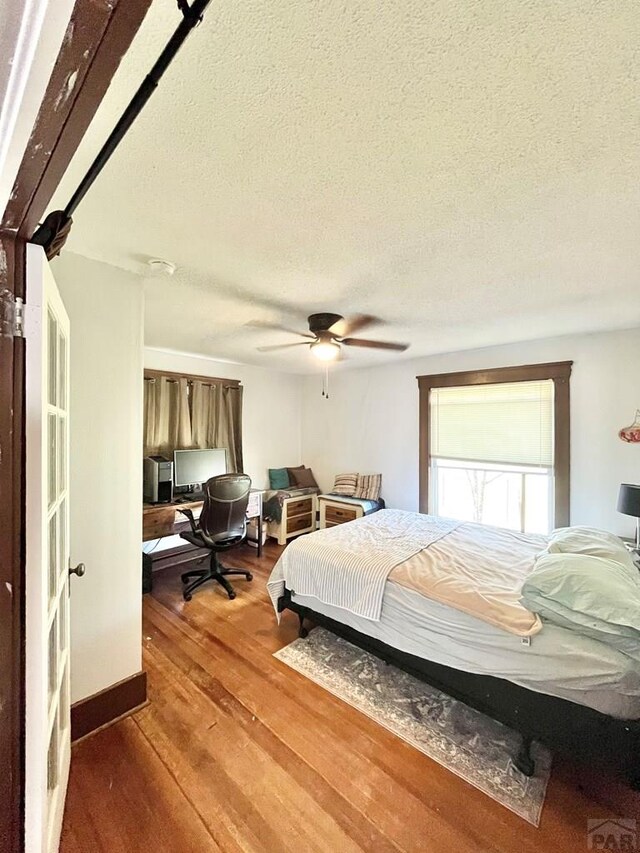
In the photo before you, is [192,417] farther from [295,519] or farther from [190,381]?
[295,519]

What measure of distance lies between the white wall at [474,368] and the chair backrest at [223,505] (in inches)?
80.9

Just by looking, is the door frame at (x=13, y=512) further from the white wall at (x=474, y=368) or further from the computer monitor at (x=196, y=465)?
the white wall at (x=474, y=368)

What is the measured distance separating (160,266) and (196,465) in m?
2.72

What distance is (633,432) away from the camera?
2934 mm

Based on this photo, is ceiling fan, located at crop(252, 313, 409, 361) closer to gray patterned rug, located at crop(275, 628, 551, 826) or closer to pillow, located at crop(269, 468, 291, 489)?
gray patterned rug, located at crop(275, 628, 551, 826)

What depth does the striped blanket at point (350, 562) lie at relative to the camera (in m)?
2.19

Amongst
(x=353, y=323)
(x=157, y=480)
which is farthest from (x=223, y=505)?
(x=353, y=323)

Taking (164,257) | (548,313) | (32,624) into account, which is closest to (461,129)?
(164,257)

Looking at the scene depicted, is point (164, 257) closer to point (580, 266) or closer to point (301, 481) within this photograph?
point (580, 266)

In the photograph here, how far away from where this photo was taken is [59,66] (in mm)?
533

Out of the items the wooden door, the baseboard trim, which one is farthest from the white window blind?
the wooden door

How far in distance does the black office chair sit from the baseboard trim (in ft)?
3.95

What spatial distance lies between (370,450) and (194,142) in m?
4.07

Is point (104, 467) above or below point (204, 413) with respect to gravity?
below
